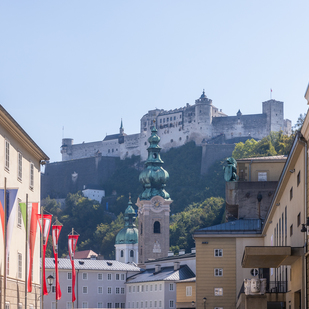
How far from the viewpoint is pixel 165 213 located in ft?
330

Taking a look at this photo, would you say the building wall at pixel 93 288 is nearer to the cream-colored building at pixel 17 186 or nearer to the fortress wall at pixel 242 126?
the cream-colored building at pixel 17 186

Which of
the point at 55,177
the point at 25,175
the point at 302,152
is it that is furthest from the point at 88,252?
the point at 302,152

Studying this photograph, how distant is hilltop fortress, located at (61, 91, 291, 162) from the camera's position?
149 m

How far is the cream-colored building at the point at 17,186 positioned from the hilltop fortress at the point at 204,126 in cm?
11587

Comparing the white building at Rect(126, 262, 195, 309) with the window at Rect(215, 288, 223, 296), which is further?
the white building at Rect(126, 262, 195, 309)

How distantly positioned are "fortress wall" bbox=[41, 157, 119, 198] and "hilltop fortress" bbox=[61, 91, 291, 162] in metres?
4.82

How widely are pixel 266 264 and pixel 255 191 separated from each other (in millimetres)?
21933

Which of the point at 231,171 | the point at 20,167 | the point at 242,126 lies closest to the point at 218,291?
the point at 231,171

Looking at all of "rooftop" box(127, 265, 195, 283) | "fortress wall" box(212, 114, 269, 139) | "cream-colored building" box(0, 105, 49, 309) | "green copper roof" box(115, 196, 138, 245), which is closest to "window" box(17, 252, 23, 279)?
"cream-colored building" box(0, 105, 49, 309)

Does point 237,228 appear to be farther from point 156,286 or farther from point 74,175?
point 74,175

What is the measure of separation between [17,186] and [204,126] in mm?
124262

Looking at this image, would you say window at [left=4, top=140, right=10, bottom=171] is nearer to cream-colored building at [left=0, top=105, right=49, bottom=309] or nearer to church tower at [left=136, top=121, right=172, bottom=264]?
cream-colored building at [left=0, top=105, right=49, bottom=309]

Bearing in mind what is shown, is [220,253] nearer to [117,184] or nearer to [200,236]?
[200,236]

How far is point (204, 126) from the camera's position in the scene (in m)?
152
